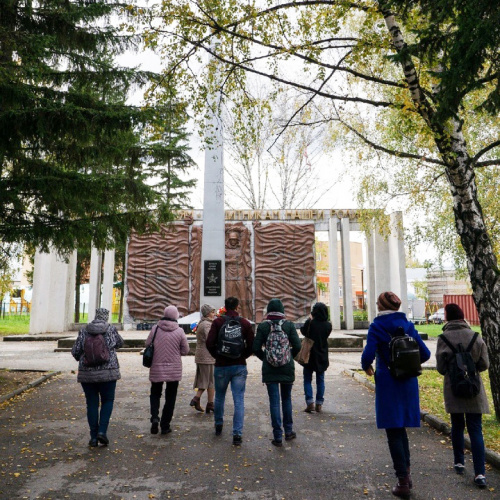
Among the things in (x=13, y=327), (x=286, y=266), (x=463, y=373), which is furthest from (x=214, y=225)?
(x=13, y=327)

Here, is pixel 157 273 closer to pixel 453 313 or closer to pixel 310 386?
pixel 310 386

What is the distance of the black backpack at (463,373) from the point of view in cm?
420

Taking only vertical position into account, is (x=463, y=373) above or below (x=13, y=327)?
below

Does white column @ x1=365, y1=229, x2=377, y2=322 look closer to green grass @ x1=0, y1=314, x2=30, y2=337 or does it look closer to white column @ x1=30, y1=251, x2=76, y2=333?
white column @ x1=30, y1=251, x2=76, y2=333

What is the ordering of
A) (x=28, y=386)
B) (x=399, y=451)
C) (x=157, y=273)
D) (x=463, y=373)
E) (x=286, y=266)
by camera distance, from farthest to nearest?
(x=286, y=266)
(x=157, y=273)
(x=28, y=386)
(x=463, y=373)
(x=399, y=451)

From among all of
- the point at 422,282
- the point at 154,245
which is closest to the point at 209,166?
the point at 154,245

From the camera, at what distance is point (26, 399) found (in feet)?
26.2

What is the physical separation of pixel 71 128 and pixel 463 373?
6015mm

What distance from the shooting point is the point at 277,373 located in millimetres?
5438

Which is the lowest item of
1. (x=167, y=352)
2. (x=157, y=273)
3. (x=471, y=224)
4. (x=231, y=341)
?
(x=167, y=352)

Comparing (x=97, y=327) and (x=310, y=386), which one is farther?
(x=310, y=386)

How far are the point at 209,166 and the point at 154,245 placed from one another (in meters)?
8.90

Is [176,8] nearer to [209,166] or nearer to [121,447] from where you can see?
[121,447]

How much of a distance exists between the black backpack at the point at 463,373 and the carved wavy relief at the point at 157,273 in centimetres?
1980
